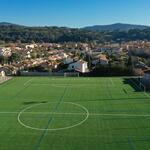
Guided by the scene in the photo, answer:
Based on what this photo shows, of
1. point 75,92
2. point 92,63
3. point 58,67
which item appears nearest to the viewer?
point 75,92

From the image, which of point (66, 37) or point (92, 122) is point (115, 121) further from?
point (66, 37)

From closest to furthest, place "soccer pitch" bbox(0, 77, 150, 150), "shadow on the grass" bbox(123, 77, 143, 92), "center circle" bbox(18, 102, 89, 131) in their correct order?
"soccer pitch" bbox(0, 77, 150, 150), "center circle" bbox(18, 102, 89, 131), "shadow on the grass" bbox(123, 77, 143, 92)

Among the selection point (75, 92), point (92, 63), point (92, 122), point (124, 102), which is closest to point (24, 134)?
point (92, 122)

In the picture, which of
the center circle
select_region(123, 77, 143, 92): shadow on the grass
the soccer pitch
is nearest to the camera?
the soccer pitch

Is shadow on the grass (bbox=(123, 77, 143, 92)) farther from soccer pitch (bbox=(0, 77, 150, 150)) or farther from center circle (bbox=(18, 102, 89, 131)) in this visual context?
center circle (bbox=(18, 102, 89, 131))

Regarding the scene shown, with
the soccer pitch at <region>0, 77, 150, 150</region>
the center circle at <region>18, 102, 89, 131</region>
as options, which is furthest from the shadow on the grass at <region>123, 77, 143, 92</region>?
the center circle at <region>18, 102, 89, 131</region>

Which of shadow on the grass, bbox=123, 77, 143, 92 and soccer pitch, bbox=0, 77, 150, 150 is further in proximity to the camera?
shadow on the grass, bbox=123, 77, 143, 92

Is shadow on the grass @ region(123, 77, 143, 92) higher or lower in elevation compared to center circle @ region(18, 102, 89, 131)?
lower
